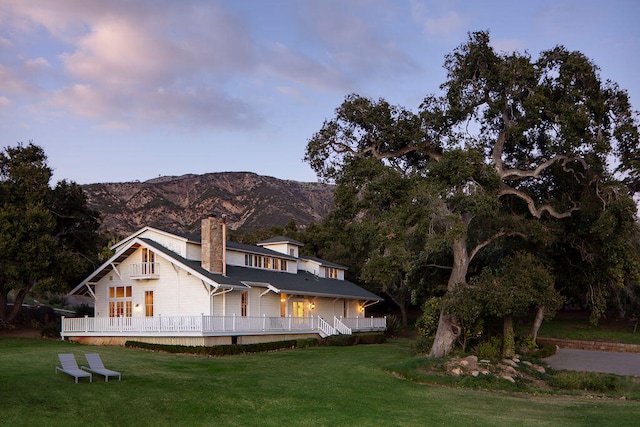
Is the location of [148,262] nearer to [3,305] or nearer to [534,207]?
[3,305]

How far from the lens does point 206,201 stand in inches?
6063

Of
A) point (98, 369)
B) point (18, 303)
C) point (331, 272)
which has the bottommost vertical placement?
point (98, 369)

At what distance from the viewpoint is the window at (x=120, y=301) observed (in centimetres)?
3309

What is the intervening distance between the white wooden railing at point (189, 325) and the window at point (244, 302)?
1.21 m

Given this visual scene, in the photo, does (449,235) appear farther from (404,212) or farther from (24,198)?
(24,198)

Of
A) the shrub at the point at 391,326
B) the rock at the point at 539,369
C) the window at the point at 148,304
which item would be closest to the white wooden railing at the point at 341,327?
the shrub at the point at 391,326

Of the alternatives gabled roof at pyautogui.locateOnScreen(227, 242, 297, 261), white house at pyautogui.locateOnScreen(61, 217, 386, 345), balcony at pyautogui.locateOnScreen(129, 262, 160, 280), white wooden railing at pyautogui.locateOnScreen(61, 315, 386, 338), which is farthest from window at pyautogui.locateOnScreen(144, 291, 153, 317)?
gabled roof at pyautogui.locateOnScreen(227, 242, 297, 261)

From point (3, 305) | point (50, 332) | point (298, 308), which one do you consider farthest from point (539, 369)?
point (3, 305)

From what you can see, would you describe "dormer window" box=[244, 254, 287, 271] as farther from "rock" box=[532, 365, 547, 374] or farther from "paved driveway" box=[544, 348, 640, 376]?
"rock" box=[532, 365, 547, 374]

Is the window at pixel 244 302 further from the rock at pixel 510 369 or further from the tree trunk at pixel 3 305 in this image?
the tree trunk at pixel 3 305

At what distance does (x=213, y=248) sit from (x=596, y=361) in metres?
20.2

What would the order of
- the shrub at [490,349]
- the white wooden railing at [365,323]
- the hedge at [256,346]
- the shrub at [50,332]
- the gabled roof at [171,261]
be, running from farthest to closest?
the white wooden railing at [365,323] → the shrub at [50,332] → the gabled roof at [171,261] → the hedge at [256,346] → the shrub at [490,349]

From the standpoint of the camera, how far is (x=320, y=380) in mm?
19438

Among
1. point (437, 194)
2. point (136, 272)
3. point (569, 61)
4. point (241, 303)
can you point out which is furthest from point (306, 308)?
point (569, 61)
